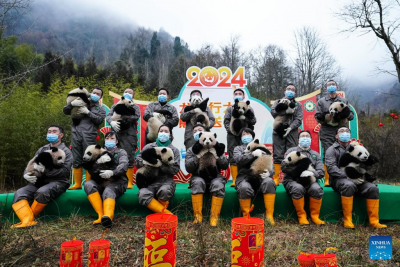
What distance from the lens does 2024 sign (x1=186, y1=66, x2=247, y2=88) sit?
692cm

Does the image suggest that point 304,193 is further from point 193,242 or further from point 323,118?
point 193,242

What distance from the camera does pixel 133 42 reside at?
4509 cm

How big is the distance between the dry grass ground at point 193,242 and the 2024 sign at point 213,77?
3751 mm

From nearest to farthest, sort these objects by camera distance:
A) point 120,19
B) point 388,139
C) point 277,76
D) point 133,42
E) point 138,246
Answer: point 138,246
point 388,139
point 277,76
point 133,42
point 120,19

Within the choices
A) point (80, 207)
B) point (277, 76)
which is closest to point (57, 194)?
point (80, 207)

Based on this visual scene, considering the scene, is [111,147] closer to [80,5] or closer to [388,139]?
[388,139]

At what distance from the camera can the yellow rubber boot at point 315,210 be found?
4.13m

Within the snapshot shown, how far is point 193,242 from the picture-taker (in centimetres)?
329

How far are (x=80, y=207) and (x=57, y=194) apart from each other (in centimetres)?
40

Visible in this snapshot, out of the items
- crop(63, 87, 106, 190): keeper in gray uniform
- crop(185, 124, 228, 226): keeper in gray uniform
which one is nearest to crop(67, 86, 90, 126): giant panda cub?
crop(63, 87, 106, 190): keeper in gray uniform

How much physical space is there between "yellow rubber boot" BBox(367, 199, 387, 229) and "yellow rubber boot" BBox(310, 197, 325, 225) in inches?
30.0

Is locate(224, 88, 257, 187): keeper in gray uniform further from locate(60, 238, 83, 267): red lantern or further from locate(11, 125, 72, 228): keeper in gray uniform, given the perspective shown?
locate(60, 238, 83, 267): red lantern

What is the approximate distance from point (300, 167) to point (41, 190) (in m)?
3.87

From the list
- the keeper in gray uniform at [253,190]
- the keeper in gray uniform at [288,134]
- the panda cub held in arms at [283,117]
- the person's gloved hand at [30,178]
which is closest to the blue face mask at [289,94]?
the keeper in gray uniform at [288,134]
